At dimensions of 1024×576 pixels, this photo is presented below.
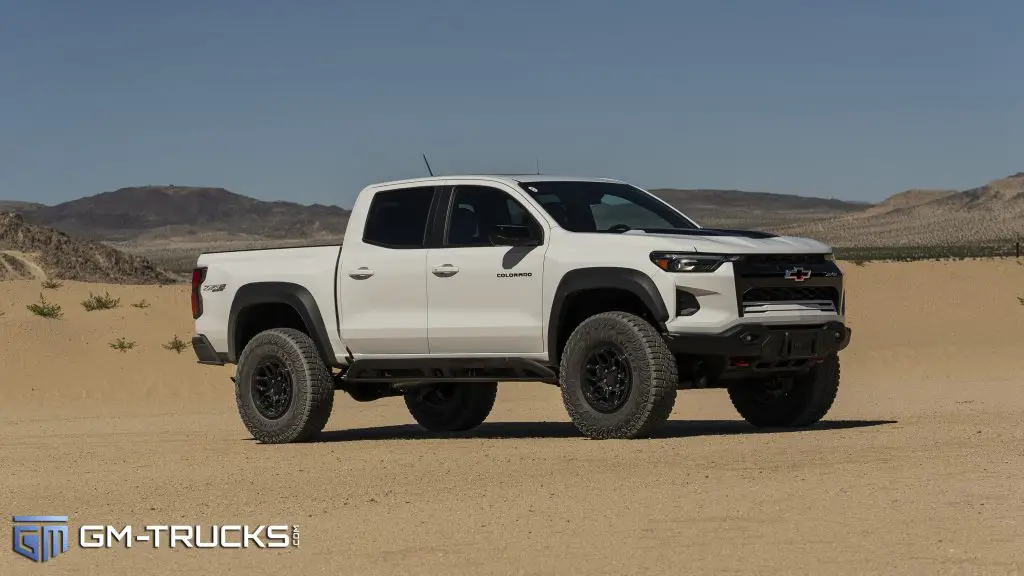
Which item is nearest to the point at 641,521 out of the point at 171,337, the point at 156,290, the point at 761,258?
the point at 761,258

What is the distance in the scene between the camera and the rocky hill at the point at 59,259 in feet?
135

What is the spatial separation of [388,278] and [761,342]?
321cm

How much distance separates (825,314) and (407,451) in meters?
3.43

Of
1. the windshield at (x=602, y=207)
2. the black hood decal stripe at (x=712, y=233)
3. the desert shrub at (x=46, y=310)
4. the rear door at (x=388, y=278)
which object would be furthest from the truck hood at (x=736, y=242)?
the desert shrub at (x=46, y=310)

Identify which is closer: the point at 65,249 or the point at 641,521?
the point at 641,521

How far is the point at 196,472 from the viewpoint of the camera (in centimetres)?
1223

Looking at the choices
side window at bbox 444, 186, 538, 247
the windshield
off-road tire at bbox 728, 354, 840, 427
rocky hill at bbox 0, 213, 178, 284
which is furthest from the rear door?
rocky hill at bbox 0, 213, 178, 284

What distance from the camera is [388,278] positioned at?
13.8 meters

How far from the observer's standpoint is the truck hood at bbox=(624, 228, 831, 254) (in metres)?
12.4

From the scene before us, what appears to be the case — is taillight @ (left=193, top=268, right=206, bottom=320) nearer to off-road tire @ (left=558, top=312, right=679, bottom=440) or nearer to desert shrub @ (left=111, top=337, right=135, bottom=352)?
off-road tire @ (left=558, top=312, right=679, bottom=440)

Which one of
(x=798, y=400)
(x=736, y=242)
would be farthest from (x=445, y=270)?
(x=798, y=400)

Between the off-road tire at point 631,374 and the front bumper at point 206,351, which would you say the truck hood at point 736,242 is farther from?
the front bumper at point 206,351

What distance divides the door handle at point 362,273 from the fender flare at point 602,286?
5.89 ft

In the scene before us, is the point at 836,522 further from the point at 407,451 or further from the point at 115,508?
the point at 407,451
